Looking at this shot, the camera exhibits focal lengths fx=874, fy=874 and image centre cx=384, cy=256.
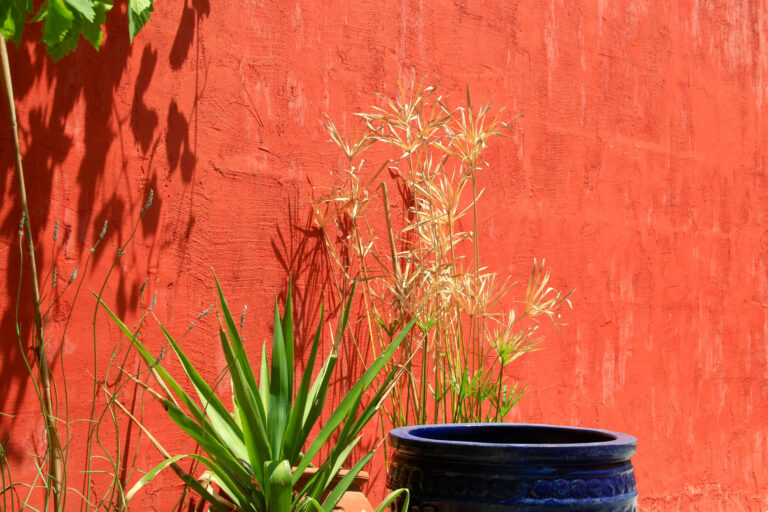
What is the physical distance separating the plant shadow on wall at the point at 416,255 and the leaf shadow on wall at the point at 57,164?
0.83 meters

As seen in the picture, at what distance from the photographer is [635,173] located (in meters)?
4.57

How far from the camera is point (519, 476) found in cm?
183

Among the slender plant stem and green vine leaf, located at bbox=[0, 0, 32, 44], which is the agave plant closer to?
the slender plant stem

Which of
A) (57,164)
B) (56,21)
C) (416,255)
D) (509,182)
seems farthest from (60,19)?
(509,182)

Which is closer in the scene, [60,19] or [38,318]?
[60,19]

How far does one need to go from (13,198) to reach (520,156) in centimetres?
225

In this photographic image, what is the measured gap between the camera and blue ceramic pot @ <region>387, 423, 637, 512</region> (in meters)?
1.82

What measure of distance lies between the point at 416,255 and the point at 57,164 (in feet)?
4.25

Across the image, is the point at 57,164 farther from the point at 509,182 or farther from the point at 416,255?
the point at 509,182

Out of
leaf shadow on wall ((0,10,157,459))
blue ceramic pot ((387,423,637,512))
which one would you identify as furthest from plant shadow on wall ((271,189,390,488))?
blue ceramic pot ((387,423,637,512))

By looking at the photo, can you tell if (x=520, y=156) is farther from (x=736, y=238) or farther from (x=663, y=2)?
(x=736, y=238)

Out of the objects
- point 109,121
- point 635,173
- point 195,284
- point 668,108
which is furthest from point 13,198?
point 668,108

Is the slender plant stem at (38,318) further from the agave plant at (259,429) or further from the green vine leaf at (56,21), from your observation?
the agave plant at (259,429)

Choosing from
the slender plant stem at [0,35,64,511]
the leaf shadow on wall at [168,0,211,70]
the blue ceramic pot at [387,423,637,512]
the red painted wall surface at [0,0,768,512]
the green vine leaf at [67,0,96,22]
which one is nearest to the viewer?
the blue ceramic pot at [387,423,637,512]
